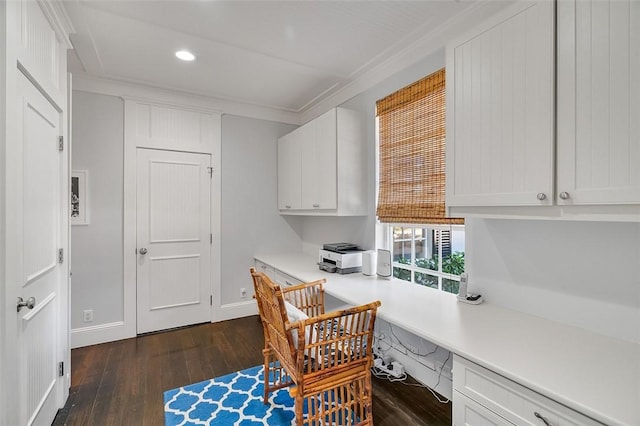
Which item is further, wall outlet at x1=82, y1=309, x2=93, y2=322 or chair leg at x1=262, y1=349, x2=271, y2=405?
wall outlet at x1=82, y1=309, x2=93, y2=322

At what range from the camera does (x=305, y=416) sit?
6.55ft

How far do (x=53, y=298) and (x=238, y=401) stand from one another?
1.39 m

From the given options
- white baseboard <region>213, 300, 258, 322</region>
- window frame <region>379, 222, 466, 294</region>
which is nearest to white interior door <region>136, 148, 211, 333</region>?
white baseboard <region>213, 300, 258, 322</region>

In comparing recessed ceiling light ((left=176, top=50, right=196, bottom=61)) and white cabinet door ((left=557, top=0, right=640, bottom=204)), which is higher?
recessed ceiling light ((left=176, top=50, right=196, bottom=61))

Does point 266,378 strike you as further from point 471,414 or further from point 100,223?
point 100,223

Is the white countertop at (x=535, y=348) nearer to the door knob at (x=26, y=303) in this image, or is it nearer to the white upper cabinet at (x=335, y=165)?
the white upper cabinet at (x=335, y=165)

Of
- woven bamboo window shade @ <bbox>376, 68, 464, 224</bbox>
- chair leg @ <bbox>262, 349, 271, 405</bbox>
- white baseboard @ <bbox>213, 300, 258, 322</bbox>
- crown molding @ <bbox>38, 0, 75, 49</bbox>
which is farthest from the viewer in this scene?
white baseboard @ <bbox>213, 300, 258, 322</bbox>

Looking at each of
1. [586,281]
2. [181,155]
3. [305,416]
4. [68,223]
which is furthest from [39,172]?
[586,281]

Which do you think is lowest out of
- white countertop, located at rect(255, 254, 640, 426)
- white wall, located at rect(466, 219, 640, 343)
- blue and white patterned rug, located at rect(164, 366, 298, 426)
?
blue and white patterned rug, located at rect(164, 366, 298, 426)

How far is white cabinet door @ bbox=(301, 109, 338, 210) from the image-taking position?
9.39ft

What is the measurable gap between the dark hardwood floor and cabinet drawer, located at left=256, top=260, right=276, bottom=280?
2.07 ft

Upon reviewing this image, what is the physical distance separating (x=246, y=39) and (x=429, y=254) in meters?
2.19

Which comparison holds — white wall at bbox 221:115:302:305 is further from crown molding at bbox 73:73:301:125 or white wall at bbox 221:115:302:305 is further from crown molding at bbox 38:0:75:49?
crown molding at bbox 38:0:75:49

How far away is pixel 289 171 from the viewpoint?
12.2ft
